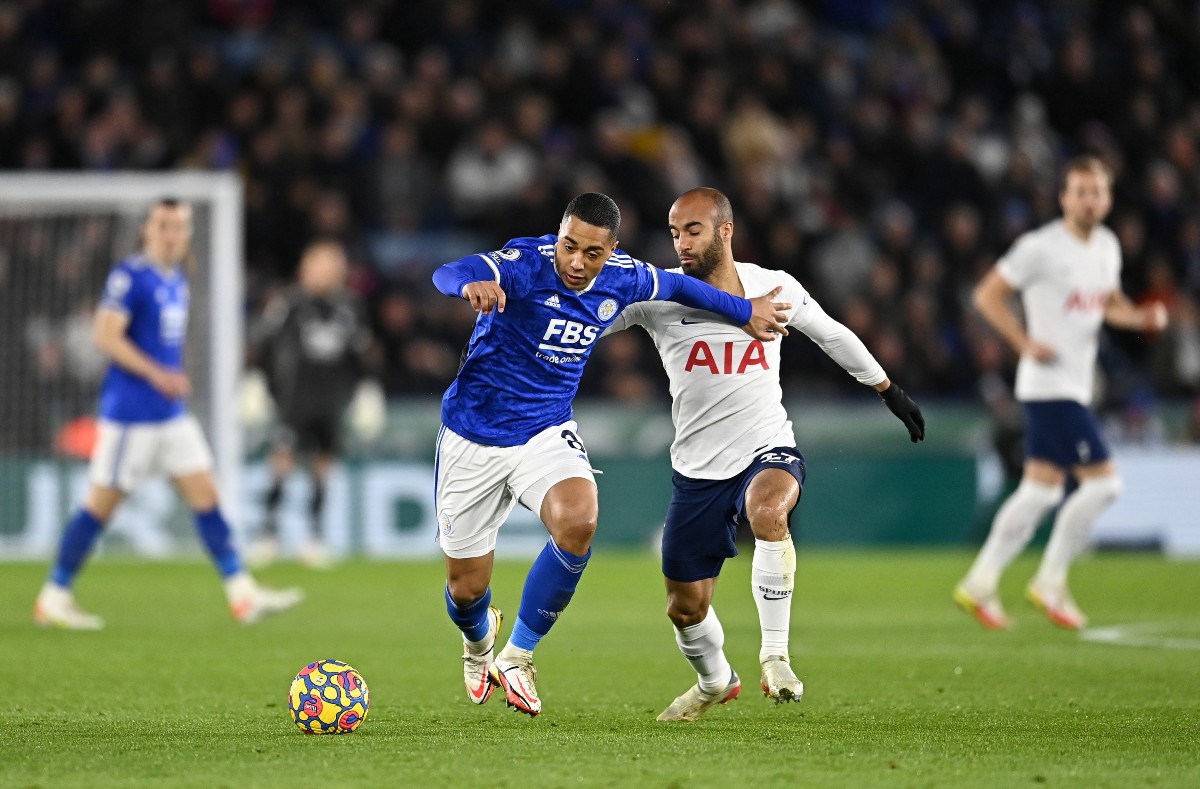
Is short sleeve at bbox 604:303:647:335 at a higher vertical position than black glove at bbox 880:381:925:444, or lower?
higher

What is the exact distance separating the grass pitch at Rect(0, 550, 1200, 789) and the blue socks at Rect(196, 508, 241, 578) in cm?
44

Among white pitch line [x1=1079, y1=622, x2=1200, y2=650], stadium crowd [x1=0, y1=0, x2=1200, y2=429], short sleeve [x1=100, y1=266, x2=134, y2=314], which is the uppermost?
stadium crowd [x1=0, y1=0, x2=1200, y2=429]

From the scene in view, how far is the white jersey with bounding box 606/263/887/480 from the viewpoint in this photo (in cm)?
655

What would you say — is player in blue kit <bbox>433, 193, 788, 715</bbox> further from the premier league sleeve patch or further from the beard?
the beard

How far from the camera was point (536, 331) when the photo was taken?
20.6ft

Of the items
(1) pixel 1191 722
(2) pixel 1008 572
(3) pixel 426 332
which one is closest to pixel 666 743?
(1) pixel 1191 722

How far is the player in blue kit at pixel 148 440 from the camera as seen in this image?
9984 millimetres

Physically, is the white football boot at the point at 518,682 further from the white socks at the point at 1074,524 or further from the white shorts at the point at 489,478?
the white socks at the point at 1074,524

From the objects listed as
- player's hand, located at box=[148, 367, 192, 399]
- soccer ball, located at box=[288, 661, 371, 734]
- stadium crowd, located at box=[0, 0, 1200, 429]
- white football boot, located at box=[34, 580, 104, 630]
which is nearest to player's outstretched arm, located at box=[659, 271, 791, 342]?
soccer ball, located at box=[288, 661, 371, 734]

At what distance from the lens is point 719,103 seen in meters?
19.2

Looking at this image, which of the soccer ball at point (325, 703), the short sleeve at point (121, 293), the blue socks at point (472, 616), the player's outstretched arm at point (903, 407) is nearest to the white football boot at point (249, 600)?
the short sleeve at point (121, 293)

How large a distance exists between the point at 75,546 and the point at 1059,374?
5.96 meters

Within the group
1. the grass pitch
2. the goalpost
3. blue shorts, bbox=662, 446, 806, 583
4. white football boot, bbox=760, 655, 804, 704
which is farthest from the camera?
the goalpost

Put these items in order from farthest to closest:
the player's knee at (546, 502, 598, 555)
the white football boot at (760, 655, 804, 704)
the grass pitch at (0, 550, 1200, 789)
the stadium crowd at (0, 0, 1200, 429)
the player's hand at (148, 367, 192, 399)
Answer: the stadium crowd at (0, 0, 1200, 429) → the player's hand at (148, 367, 192, 399) → the player's knee at (546, 502, 598, 555) → the white football boot at (760, 655, 804, 704) → the grass pitch at (0, 550, 1200, 789)
